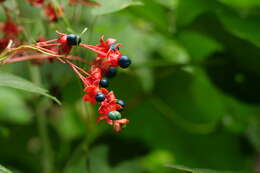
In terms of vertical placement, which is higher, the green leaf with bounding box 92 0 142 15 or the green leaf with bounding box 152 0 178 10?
the green leaf with bounding box 152 0 178 10

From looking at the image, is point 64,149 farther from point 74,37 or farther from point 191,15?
point 74,37

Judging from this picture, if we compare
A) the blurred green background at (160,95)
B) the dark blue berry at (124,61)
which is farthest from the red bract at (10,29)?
the dark blue berry at (124,61)

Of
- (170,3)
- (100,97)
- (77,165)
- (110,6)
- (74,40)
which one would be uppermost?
(170,3)

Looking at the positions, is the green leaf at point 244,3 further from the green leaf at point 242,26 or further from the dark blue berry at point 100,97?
the dark blue berry at point 100,97

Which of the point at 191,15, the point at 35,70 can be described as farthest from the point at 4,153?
the point at 191,15

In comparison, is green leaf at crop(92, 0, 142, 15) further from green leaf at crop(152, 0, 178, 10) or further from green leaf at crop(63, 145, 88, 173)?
green leaf at crop(63, 145, 88, 173)

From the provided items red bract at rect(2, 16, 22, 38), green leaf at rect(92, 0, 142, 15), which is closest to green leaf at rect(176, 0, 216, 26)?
green leaf at rect(92, 0, 142, 15)

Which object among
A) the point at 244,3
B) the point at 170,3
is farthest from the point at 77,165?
the point at 170,3

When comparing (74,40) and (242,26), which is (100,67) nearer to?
(74,40)

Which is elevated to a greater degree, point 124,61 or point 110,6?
point 110,6
